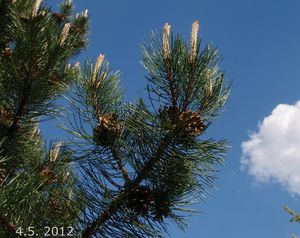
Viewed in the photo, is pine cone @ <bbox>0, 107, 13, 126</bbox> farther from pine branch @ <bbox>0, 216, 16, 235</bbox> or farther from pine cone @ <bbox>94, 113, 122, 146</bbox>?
pine branch @ <bbox>0, 216, 16, 235</bbox>

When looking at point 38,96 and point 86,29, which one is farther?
point 86,29

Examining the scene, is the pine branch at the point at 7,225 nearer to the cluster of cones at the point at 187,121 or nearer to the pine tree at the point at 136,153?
the pine tree at the point at 136,153

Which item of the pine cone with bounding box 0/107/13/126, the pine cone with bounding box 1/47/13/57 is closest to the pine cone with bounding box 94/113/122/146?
the pine cone with bounding box 0/107/13/126

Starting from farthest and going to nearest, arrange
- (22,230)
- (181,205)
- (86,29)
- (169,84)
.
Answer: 1. (86,29)
2. (181,205)
3. (169,84)
4. (22,230)

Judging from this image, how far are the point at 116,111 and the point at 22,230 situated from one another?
1.19m

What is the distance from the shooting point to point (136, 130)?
3.41 meters

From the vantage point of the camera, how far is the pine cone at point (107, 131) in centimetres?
345

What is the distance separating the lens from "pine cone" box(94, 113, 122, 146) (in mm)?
3449

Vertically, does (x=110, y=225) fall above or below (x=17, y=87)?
below

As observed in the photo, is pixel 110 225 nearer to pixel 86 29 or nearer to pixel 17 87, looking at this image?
pixel 17 87

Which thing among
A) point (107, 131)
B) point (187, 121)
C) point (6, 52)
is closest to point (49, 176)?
point (107, 131)

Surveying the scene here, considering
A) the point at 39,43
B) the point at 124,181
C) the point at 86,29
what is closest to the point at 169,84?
the point at 124,181

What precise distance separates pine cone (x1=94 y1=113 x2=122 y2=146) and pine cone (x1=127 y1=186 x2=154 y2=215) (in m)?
0.42

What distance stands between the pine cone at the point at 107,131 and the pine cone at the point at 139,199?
42 cm
